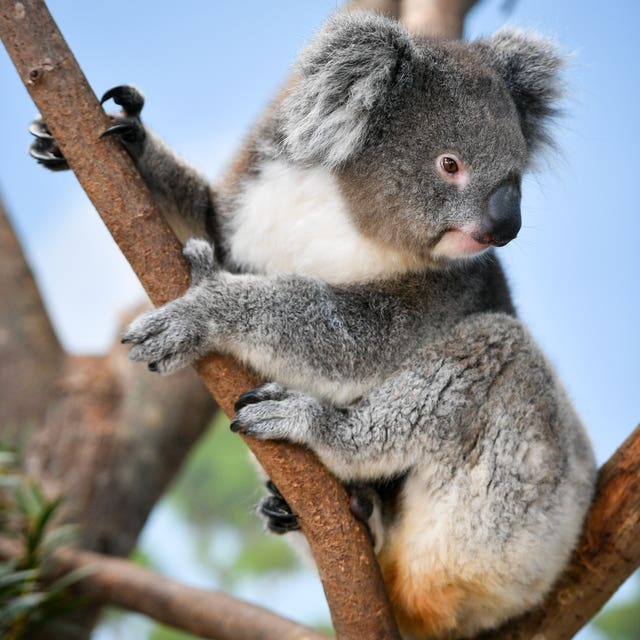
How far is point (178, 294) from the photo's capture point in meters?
2.38

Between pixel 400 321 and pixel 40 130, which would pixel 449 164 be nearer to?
pixel 400 321

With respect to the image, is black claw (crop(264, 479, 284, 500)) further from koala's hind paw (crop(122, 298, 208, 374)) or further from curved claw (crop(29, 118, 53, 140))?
curved claw (crop(29, 118, 53, 140))

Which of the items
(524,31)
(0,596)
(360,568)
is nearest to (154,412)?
(0,596)

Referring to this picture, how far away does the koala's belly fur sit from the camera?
8.59 feet

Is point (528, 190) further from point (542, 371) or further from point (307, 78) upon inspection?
point (307, 78)

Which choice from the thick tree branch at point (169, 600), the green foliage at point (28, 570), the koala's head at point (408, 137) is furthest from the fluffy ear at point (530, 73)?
the green foliage at point (28, 570)

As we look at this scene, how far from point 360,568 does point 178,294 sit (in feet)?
3.35

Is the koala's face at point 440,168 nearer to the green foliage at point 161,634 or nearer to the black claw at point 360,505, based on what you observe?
the black claw at point 360,505

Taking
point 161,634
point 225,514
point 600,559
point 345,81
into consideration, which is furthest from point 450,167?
point 161,634

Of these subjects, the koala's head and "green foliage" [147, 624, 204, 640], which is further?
"green foliage" [147, 624, 204, 640]

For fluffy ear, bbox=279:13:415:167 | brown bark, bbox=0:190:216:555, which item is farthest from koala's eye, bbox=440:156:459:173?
brown bark, bbox=0:190:216:555

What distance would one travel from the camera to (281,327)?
2.44 metres

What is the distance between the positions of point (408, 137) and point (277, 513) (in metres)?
1.35

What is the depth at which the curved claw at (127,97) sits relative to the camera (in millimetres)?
2566
